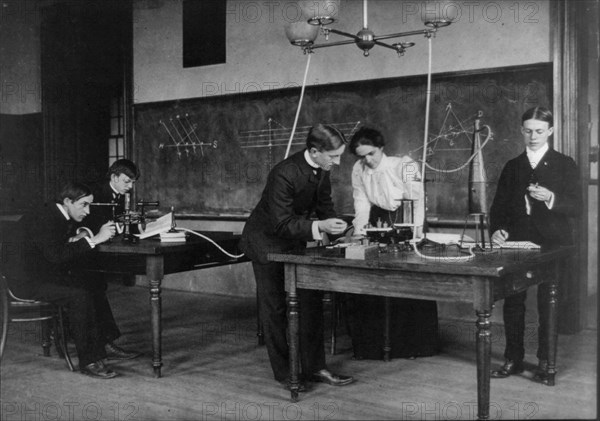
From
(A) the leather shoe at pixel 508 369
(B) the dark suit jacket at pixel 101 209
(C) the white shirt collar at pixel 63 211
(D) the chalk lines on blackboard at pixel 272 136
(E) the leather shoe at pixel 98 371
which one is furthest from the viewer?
(D) the chalk lines on blackboard at pixel 272 136

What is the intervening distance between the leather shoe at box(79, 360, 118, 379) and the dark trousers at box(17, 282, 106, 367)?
3 cm

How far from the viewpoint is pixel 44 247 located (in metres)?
4.05

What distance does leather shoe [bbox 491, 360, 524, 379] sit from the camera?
3914 mm

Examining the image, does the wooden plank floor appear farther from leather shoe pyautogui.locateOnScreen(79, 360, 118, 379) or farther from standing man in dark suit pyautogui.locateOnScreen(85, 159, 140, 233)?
standing man in dark suit pyautogui.locateOnScreen(85, 159, 140, 233)

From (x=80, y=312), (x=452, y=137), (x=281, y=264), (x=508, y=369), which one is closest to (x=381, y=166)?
(x=452, y=137)

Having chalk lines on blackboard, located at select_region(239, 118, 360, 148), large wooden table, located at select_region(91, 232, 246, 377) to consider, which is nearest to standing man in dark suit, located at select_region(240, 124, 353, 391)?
large wooden table, located at select_region(91, 232, 246, 377)

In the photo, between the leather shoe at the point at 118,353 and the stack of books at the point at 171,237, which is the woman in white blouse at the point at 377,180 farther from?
the leather shoe at the point at 118,353

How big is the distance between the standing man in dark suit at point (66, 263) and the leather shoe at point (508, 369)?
2.29m

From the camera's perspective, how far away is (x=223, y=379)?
3.99 meters

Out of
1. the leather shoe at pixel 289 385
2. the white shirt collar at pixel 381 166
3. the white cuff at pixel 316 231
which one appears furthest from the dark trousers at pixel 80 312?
the white shirt collar at pixel 381 166

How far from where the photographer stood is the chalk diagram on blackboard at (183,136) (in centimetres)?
728

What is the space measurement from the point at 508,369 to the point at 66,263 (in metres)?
2.80

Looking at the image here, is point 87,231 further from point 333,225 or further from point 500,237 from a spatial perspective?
point 500,237

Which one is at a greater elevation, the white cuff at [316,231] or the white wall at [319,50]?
the white wall at [319,50]
